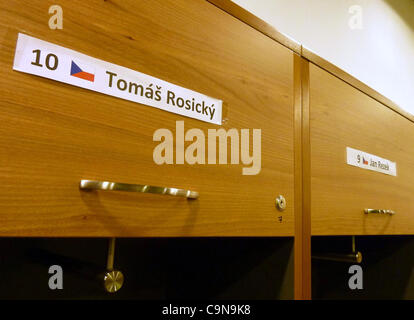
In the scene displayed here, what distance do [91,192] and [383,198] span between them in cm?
80

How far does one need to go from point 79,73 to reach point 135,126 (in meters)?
0.10

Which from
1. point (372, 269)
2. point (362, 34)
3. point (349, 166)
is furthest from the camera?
point (362, 34)

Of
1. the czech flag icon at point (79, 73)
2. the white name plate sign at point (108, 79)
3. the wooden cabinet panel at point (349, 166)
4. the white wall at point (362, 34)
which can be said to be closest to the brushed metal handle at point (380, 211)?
the wooden cabinet panel at point (349, 166)

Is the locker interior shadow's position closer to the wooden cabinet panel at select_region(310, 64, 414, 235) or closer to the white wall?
the wooden cabinet panel at select_region(310, 64, 414, 235)

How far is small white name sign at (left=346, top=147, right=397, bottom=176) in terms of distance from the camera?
2.71ft

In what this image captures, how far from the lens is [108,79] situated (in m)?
0.45

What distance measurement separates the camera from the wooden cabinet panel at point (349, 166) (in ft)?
2.46

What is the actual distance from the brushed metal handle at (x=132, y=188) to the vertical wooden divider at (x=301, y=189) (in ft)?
0.90

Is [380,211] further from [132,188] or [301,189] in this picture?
[132,188]

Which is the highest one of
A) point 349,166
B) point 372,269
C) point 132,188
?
point 349,166

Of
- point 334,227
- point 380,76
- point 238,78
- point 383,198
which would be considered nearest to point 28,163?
point 238,78

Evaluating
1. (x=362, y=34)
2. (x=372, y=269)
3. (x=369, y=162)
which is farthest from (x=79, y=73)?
(x=362, y=34)

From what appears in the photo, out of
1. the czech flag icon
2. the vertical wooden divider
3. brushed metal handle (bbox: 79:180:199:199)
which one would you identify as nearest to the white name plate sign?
the czech flag icon
